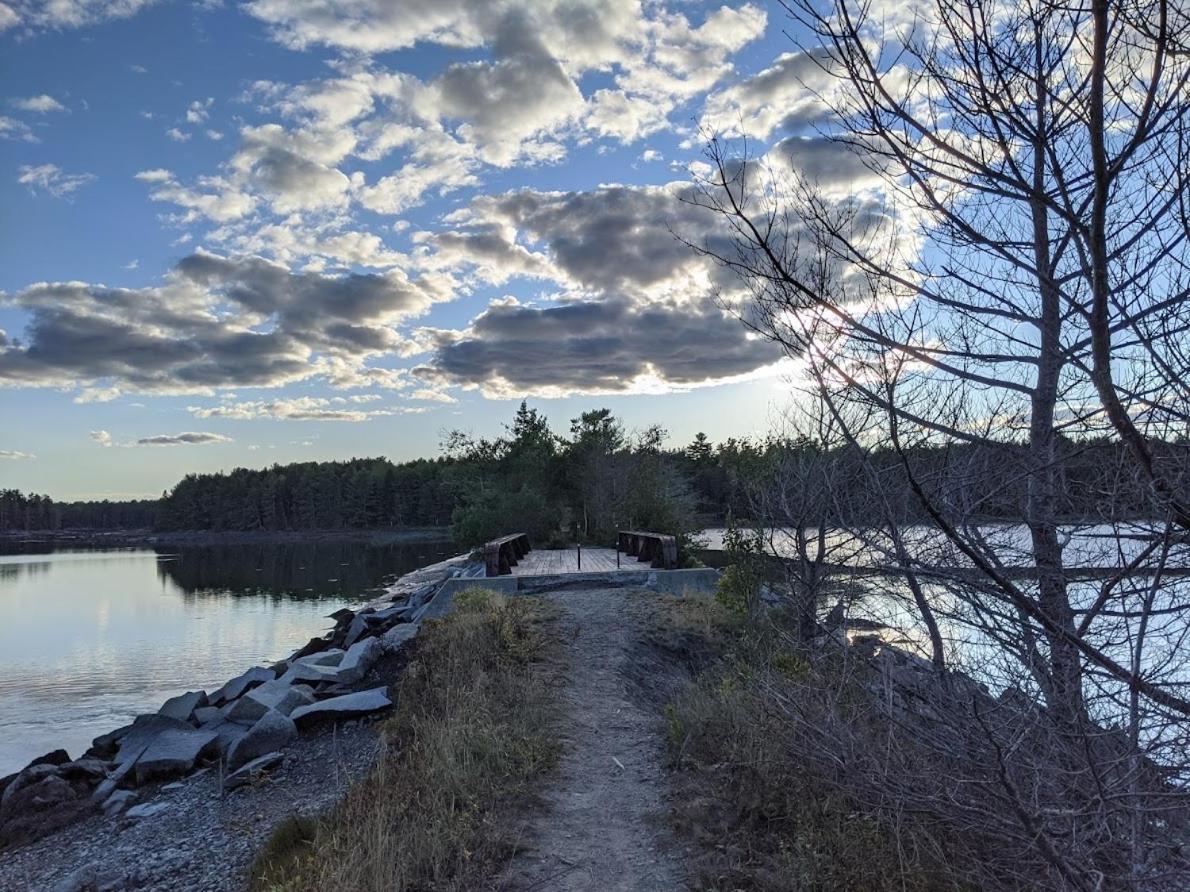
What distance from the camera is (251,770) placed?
952 centimetres

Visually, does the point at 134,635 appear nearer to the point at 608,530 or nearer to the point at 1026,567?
the point at 608,530

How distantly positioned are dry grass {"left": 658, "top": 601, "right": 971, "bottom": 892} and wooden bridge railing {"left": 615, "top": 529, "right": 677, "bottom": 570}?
8454 millimetres

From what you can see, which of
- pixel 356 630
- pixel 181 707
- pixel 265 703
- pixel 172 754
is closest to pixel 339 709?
pixel 265 703

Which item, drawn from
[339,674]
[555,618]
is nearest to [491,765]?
[555,618]

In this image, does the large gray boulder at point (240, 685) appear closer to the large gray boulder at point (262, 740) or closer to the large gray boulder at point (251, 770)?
the large gray boulder at point (262, 740)

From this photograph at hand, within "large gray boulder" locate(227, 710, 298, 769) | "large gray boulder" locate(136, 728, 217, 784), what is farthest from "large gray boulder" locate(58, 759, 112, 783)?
"large gray boulder" locate(227, 710, 298, 769)

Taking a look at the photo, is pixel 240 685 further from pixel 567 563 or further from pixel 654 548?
pixel 654 548

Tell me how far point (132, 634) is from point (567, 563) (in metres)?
15.8

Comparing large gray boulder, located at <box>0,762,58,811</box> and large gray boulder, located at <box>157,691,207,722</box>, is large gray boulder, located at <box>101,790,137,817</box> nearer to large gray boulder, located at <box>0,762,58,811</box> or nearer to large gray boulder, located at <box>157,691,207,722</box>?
large gray boulder, located at <box>0,762,58,811</box>

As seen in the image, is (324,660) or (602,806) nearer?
(602,806)

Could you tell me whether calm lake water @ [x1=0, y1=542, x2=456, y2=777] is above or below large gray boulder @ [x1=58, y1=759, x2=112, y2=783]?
below

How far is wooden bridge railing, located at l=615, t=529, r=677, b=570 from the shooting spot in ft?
54.6

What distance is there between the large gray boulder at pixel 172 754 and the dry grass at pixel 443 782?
316cm

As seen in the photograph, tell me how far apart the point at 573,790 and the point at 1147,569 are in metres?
4.98
